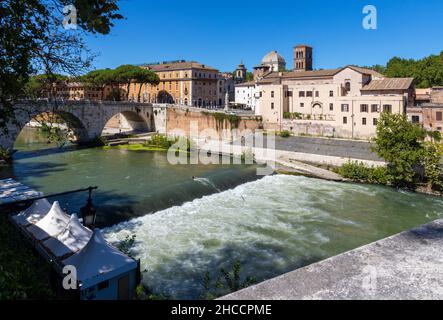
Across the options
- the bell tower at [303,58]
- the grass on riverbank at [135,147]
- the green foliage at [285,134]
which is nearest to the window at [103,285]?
the grass on riverbank at [135,147]

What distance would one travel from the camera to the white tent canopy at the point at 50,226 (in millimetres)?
11336

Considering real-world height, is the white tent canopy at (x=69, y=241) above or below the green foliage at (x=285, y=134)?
below

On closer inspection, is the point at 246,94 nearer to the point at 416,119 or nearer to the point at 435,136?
the point at 416,119

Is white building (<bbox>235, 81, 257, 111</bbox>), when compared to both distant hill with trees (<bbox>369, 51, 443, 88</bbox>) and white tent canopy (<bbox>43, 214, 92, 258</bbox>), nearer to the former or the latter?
distant hill with trees (<bbox>369, 51, 443, 88</bbox>)

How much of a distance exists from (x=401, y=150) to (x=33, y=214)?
25461 millimetres

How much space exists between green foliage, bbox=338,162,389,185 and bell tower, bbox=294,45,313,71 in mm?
53550

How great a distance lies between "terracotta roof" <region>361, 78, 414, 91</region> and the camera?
146 feet

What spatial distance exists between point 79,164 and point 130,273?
2579 cm

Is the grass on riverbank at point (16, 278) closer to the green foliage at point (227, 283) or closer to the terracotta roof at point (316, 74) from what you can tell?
the green foliage at point (227, 283)

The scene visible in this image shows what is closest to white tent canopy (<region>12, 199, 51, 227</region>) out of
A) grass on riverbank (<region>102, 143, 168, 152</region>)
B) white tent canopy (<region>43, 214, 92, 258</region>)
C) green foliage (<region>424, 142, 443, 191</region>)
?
white tent canopy (<region>43, 214, 92, 258</region>)

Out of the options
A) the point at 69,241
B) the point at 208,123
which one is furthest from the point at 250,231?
the point at 208,123

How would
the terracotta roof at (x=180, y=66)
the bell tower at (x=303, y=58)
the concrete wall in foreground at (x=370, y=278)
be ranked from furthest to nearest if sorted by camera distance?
1. the bell tower at (x=303, y=58)
2. the terracotta roof at (x=180, y=66)
3. the concrete wall in foreground at (x=370, y=278)

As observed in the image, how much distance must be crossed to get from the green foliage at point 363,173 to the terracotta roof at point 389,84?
1952cm
